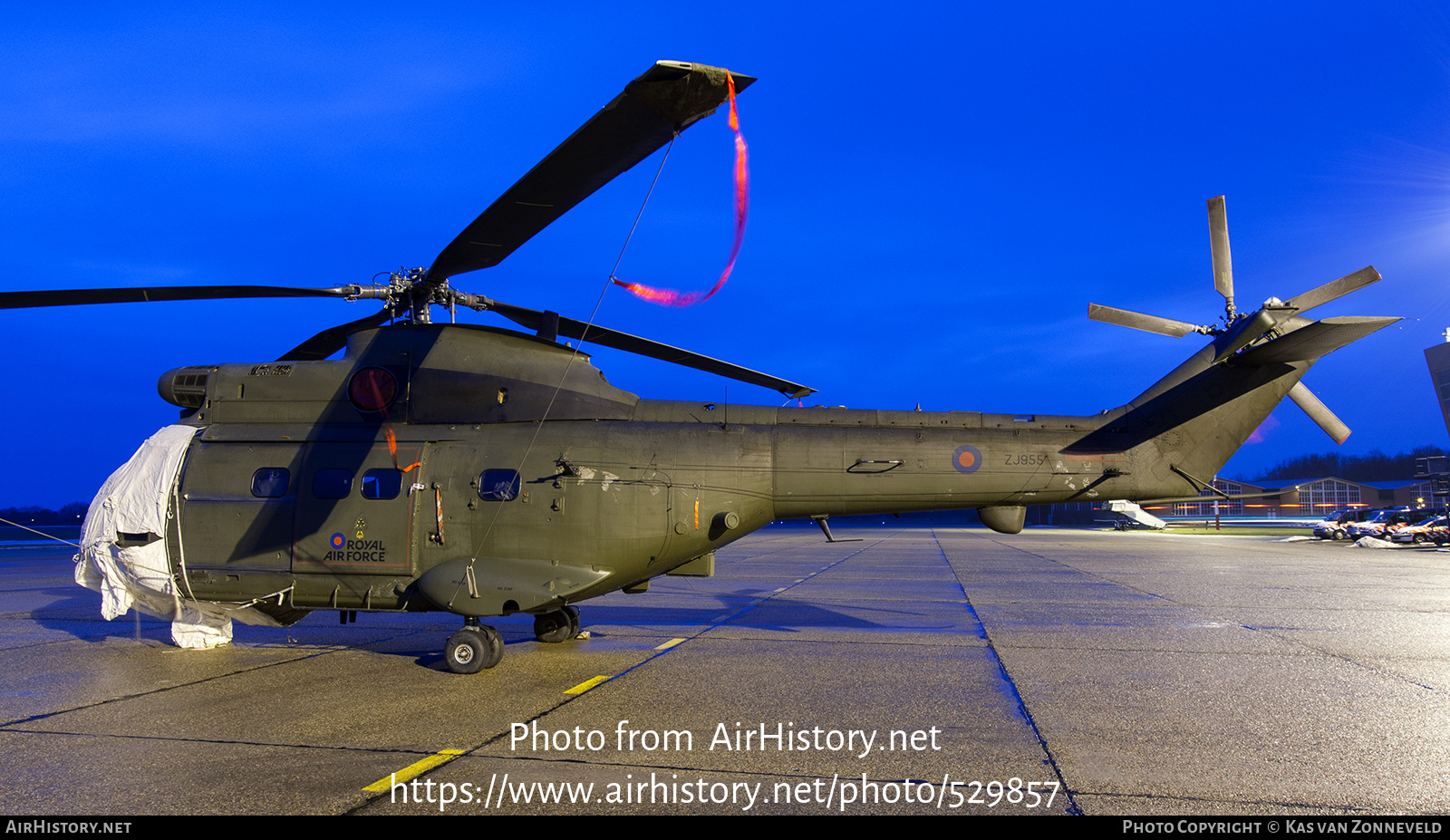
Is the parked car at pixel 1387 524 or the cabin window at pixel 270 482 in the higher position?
the cabin window at pixel 270 482

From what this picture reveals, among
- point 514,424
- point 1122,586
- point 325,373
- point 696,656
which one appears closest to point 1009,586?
point 1122,586

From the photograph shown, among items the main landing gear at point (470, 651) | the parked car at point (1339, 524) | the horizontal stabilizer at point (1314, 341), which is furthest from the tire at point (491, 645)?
the parked car at point (1339, 524)

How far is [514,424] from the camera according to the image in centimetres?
949

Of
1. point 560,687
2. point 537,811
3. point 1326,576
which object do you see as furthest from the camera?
point 1326,576

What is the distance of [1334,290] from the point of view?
9609mm

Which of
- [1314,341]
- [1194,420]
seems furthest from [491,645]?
[1314,341]

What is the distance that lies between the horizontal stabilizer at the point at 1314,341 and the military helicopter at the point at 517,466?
4cm

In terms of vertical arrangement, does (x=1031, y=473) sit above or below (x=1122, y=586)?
above

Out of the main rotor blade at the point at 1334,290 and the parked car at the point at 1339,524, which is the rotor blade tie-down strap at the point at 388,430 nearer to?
the main rotor blade at the point at 1334,290

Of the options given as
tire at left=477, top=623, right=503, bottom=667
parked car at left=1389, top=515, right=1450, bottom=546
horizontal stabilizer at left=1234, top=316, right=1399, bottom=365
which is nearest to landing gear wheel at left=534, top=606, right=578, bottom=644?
tire at left=477, top=623, right=503, bottom=667

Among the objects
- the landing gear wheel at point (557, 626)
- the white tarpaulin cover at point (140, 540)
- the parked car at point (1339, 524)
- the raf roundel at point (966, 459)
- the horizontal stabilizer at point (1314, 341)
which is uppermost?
the horizontal stabilizer at point (1314, 341)

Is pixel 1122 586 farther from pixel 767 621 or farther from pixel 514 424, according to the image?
pixel 514 424

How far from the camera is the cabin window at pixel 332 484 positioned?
362 inches

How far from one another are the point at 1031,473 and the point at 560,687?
5.88 metres
